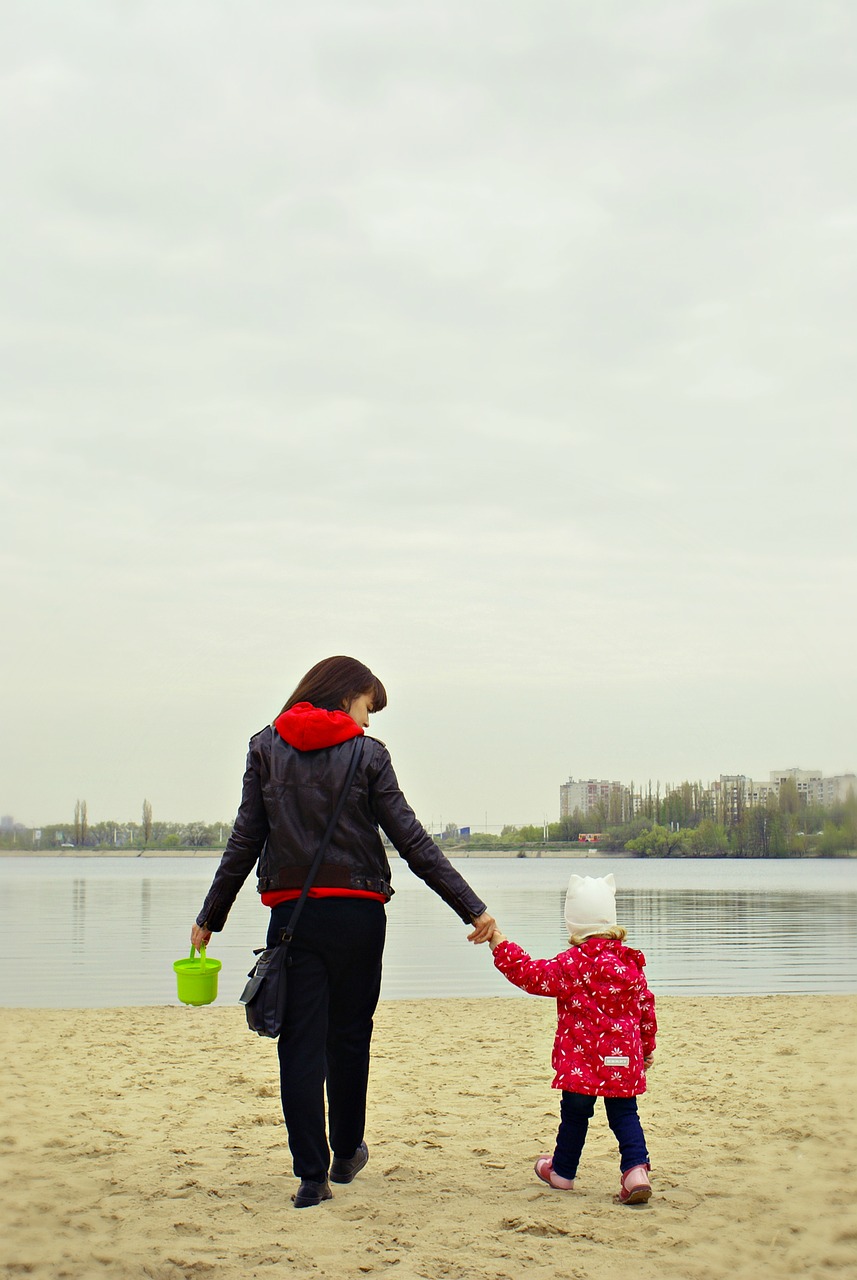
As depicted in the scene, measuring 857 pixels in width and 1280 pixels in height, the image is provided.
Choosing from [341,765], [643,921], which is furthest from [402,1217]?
[643,921]

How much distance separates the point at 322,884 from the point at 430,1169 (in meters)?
1.48

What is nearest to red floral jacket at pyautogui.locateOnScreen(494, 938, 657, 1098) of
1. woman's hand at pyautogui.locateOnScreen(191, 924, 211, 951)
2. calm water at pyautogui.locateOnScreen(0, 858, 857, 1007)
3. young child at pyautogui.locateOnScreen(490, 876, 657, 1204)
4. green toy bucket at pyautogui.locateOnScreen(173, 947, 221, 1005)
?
young child at pyautogui.locateOnScreen(490, 876, 657, 1204)

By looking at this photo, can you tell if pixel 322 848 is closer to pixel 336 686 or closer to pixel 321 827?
pixel 321 827

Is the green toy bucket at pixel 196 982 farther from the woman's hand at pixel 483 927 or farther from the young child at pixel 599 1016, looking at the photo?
the young child at pixel 599 1016

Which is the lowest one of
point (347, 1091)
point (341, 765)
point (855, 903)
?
point (855, 903)

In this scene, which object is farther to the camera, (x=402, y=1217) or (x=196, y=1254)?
(x=402, y=1217)

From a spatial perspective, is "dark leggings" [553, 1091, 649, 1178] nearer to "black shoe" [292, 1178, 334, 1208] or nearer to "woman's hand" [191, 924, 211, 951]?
"black shoe" [292, 1178, 334, 1208]

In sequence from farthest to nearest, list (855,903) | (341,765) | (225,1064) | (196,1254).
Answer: (855,903), (225,1064), (341,765), (196,1254)

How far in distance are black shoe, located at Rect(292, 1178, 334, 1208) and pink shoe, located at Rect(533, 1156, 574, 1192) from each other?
87 centimetres

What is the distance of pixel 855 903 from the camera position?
35875mm

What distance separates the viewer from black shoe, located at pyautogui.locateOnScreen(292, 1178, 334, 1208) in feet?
13.9

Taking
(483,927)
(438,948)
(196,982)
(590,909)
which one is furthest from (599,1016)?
(438,948)

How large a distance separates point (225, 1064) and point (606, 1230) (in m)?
4.24

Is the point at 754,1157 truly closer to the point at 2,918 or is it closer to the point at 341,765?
the point at 341,765
